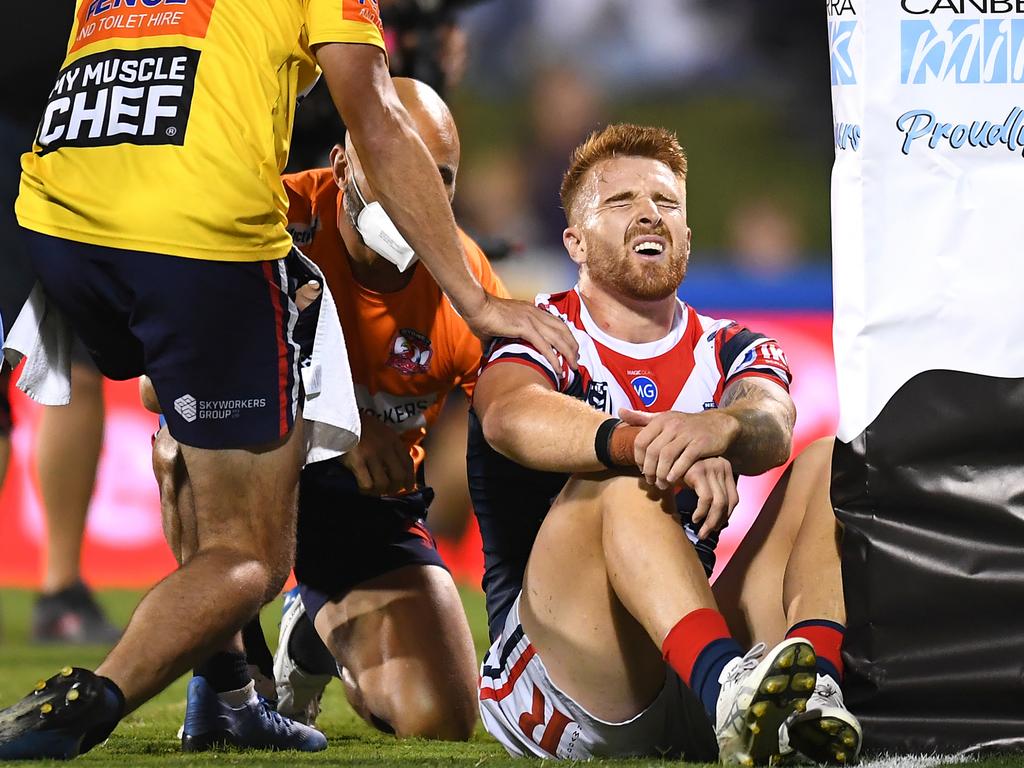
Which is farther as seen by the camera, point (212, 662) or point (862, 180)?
point (212, 662)

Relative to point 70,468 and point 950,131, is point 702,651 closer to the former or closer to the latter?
point 950,131

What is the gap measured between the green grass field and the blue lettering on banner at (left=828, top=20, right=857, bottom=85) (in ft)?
3.36

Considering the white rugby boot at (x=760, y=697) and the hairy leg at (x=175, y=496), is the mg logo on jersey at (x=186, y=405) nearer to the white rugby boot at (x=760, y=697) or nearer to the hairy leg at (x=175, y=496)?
the hairy leg at (x=175, y=496)

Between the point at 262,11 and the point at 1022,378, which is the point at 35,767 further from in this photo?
the point at 1022,378

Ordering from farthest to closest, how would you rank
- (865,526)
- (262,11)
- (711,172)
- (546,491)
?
(711,172) < (546,491) < (262,11) < (865,526)

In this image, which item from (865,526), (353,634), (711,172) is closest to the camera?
(865,526)

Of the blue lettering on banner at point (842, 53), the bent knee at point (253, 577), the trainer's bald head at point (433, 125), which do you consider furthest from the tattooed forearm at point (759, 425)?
the trainer's bald head at point (433, 125)

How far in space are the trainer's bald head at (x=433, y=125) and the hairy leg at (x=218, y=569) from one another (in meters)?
0.96

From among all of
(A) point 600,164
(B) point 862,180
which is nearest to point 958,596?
(B) point 862,180

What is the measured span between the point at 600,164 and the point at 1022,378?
104cm

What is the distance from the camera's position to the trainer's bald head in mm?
3244

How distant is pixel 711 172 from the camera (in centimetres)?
818

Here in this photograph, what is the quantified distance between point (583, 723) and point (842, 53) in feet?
3.73

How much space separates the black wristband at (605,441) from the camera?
7.44 feet
